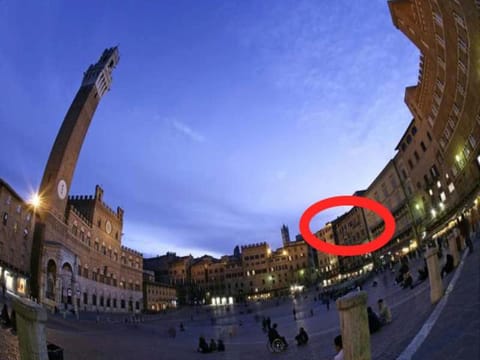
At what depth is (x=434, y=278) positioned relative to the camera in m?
11.5

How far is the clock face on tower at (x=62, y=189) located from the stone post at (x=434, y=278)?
168ft

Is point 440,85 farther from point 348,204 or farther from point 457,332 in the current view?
point 457,332

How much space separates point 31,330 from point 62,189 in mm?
51107

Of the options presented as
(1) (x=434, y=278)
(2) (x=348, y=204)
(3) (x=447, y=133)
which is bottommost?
(1) (x=434, y=278)

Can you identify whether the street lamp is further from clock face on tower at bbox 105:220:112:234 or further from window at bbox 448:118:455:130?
window at bbox 448:118:455:130

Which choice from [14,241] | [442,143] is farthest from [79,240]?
[442,143]

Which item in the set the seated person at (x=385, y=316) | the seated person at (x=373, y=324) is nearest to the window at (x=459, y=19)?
the seated person at (x=385, y=316)

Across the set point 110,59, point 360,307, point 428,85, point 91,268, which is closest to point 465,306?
point 360,307

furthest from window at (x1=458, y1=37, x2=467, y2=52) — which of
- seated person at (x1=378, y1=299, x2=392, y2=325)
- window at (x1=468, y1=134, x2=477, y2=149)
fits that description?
seated person at (x1=378, y1=299, x2=392, y2=325)

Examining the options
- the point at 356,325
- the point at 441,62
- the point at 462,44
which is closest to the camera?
the point at 356,325

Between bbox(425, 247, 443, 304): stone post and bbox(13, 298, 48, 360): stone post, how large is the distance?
11.7 meters

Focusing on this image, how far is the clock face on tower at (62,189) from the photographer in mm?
49675

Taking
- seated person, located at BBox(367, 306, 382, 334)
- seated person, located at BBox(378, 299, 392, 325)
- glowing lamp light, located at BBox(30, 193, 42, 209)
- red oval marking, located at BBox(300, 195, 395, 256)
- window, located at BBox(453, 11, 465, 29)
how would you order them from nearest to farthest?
seated person, located at BBox(367, 306, 382, 334) < seated person, located at BBox(378, 299, 392, 325) < red oval marking, located at BBox(300, 195, 395, 256) < window, located at BBox(453, 11, 465, 29) < glowing lamp light, located at BBox(30, 193, 42, 209)

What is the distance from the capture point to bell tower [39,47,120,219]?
4809cm
